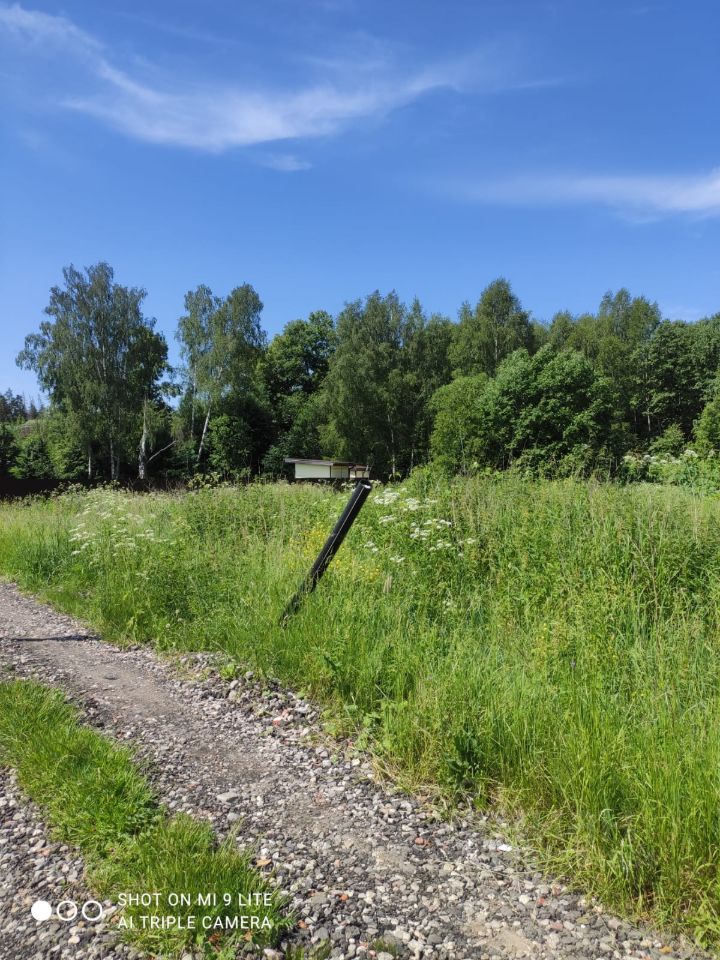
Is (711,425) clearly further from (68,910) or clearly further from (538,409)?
(68,910)

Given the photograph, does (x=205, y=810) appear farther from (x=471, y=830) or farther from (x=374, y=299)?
(x=374, y=299)

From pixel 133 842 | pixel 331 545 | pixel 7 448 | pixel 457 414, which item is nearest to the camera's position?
pixel 133 842

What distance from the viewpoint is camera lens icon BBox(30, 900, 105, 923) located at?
239 cm

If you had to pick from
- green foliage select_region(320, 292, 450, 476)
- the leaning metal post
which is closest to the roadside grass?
the leaning metal post

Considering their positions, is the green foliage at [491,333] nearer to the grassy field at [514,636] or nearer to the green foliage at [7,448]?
the green foliage at [7,448]

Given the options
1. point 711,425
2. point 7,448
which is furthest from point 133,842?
point 7,448

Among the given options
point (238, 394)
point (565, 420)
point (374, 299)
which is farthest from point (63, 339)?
point (565, 420)

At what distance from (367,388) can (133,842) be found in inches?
1713

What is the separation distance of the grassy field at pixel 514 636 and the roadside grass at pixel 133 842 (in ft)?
3.97

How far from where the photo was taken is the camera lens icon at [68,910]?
7.86 feet

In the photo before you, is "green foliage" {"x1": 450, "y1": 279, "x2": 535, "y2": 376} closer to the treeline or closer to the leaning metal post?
the treeline

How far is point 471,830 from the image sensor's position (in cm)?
305

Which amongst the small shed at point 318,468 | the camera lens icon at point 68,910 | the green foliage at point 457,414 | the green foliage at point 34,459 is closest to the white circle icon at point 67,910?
the camera lens icon at point 68,910

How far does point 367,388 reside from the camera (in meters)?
45.5
